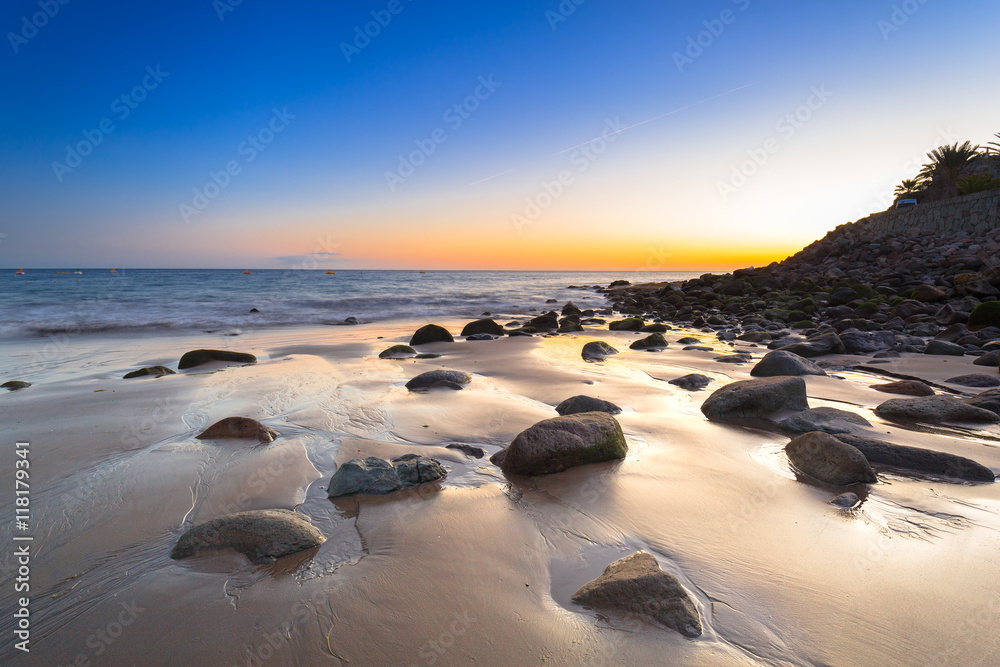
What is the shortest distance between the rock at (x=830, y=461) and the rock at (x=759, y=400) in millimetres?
1067

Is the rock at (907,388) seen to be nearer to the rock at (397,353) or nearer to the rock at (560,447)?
the rock at (560,447)

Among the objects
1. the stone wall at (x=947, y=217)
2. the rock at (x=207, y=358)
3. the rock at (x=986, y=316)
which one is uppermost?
the stone wall at (x=947, y=217)

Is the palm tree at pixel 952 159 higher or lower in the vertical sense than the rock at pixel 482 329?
higher

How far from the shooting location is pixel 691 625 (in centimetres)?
188

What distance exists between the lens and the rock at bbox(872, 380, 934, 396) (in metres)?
5.34

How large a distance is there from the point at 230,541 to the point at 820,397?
20.4 ft

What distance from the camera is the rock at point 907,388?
534 centimetres

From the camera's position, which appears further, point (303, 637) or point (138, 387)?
point (138, 387)

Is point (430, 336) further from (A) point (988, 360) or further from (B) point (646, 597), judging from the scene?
(A) point (988, 360)

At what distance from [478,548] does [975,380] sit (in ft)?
23.7

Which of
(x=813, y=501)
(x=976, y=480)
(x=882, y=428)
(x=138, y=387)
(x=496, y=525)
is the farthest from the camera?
(x=138, y=387)

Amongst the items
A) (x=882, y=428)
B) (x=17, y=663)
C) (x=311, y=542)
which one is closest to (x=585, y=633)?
(x=311, y=542)

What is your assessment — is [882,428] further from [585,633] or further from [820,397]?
[585,633]

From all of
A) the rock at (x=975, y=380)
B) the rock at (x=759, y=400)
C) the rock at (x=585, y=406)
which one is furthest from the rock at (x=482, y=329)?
the rock at (x=975, y=380)
